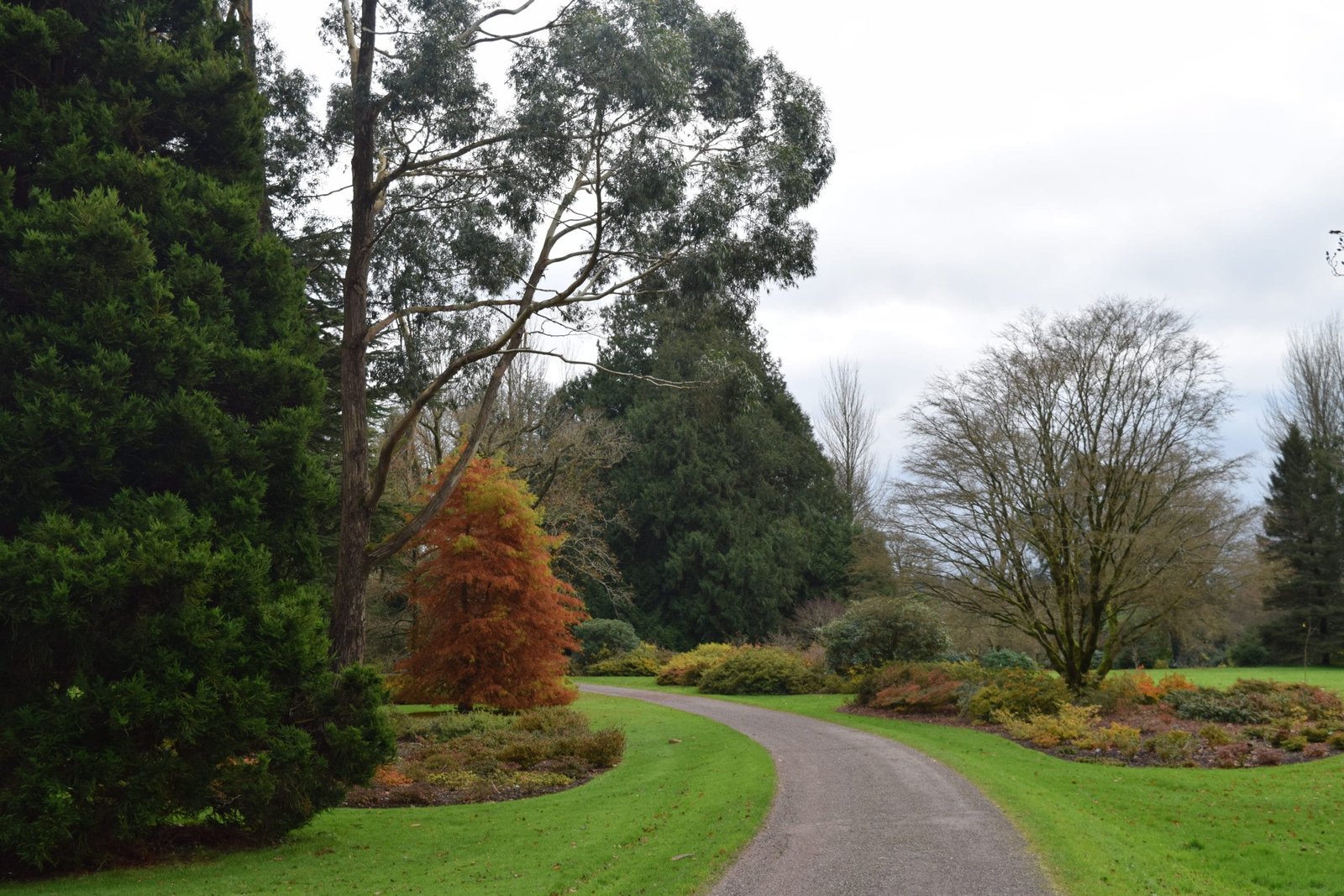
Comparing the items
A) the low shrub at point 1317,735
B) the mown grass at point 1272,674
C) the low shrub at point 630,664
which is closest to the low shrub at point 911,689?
the low shrub at point 1317,735

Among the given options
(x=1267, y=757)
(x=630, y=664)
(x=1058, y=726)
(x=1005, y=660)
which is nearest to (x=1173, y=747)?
(x=1267, y=757)

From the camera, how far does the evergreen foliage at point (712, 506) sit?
38.1 metres

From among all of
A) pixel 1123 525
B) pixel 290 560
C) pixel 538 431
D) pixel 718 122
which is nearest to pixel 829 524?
pixel 538 431

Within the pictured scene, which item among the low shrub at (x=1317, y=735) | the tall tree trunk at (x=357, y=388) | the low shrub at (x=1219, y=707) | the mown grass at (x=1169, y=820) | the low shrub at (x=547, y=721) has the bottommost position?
the low shrub at (x=547, y=721)

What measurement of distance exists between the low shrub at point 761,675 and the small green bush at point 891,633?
6.18ft

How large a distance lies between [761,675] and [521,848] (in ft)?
56.4

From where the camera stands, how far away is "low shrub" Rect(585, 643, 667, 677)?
34.2 m

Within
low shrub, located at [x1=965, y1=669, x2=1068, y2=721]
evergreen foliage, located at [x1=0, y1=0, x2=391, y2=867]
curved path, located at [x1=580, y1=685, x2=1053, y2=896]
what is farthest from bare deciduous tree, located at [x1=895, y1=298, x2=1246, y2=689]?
evergreen foliage, located at [x1=0, y1=0, x2=391, y2=867]

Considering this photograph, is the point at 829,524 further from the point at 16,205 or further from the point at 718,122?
the point at 16,205

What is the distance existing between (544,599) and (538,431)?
1823cm

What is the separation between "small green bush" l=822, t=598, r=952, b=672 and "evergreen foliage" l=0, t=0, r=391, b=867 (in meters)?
15.8

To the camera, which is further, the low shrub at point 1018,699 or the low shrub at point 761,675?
the low shrub at point 761,675

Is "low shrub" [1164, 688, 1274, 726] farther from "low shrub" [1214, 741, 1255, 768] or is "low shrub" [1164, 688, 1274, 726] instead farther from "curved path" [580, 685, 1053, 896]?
"curved path" [580, 685, 1053, 896]

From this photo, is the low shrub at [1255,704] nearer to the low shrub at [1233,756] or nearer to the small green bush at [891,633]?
the low shrub at [1233,756]
